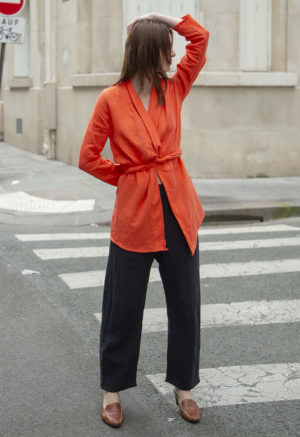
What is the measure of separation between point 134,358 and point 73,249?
14.3 ft

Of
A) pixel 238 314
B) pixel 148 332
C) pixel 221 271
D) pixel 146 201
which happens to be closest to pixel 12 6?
pixel 221 271

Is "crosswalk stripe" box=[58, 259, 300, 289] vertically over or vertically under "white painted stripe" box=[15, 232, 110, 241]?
under

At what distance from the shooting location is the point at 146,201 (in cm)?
361

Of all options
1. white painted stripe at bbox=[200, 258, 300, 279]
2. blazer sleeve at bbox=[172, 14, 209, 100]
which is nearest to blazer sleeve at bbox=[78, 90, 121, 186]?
blazer sleeve at bbox=[172, 14, 209, 100]

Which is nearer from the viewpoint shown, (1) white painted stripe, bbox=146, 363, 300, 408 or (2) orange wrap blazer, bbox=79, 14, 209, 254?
(2) orange wrap blazer, bbox=79, 14, 209, 254

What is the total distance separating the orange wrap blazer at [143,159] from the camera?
3.59 meters

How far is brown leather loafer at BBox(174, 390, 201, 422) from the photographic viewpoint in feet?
12.4

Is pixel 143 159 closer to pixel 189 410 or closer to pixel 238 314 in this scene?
pixel 189 410

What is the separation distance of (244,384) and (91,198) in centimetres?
753

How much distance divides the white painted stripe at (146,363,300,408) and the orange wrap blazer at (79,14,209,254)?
3.09 feet

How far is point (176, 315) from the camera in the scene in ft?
12.3

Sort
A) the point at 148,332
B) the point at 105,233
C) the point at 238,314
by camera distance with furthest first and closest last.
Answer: the point at 105,233 → the point at 238,314 → the point at 148,332

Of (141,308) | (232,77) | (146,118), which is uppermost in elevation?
(232,77)

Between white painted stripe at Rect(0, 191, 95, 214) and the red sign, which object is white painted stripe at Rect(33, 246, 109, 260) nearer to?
white painted stripe at Rect(0, 191, 95, 214)
